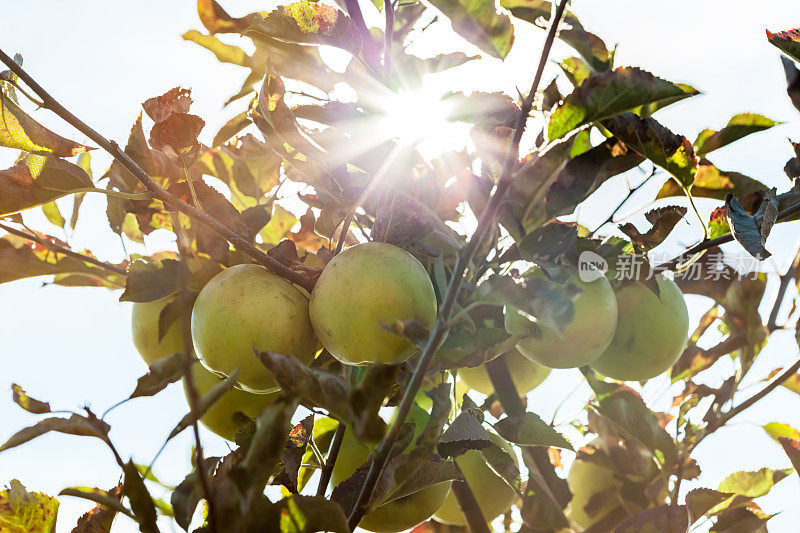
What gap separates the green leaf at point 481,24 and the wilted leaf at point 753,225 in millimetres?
352

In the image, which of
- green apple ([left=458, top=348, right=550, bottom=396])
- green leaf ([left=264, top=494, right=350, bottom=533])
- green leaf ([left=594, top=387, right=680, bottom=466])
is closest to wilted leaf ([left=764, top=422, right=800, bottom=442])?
green leaf ([left=594, top=387, right=680, bottom=466])

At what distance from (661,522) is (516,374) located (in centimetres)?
41

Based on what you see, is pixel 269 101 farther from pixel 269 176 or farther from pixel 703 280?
pixel 703 280

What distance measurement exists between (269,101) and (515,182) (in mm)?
307

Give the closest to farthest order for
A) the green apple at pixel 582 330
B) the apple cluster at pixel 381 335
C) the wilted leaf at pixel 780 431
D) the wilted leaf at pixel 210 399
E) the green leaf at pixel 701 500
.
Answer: the wilted leaf at pixel 210 399 < the apple cluster at pixel 381 335 < the green apple at pixel 582 330 < the green leaf at pixel 701 500 < the wilted leaf at pixel 780 431

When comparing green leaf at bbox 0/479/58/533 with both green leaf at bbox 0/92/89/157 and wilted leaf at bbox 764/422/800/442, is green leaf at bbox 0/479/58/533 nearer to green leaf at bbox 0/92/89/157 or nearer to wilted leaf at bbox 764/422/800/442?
green leaf at bbox 0/92/89/157

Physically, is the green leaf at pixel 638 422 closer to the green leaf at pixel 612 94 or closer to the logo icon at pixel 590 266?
the logo icon at pixel 590 266

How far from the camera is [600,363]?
47.0 inches

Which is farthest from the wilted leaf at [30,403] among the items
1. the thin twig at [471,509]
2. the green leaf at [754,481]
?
the green leaf at [754,481]

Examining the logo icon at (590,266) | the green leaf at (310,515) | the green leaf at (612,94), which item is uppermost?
the logo icon at (590,266)

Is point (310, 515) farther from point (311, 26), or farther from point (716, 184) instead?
point (716, 184)

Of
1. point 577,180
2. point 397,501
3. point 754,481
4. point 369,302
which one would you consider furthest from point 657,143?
point 754,481

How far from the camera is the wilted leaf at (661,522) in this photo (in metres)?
0.94

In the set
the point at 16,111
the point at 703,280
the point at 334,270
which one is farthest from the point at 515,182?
the point at 703,280
